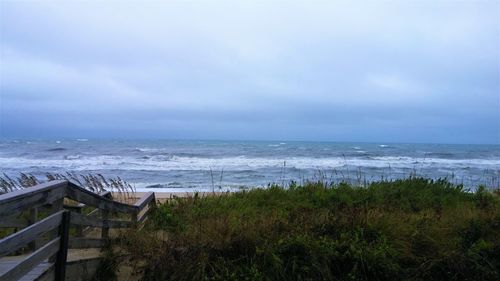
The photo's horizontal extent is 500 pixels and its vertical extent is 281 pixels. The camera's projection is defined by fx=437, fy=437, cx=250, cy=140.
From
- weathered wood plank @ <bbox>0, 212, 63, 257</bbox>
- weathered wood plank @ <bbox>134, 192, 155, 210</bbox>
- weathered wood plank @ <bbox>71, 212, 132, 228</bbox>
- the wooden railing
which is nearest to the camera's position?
weathered wood plank @ <bbox>0, 212, 63, 257</bbox>

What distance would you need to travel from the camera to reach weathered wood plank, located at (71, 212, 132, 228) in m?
4.97

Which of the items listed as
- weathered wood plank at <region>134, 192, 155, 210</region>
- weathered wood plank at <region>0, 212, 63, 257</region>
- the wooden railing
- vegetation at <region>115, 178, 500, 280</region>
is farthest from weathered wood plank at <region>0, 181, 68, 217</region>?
weathered wood plank at <region>134, 192, 155, 210</region>

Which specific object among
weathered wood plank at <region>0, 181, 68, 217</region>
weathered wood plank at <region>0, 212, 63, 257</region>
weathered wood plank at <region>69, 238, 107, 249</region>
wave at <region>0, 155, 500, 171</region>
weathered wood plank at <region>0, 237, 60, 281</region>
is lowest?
wave at <region>0, 155, 500, 171</region>

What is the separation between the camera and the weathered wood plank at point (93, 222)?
4.97 metres

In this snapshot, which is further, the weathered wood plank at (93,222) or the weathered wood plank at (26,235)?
the weathered wood plank at (93,222)

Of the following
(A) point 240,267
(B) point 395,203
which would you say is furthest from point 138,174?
(A) point 240,267

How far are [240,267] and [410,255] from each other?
2166 millimetres

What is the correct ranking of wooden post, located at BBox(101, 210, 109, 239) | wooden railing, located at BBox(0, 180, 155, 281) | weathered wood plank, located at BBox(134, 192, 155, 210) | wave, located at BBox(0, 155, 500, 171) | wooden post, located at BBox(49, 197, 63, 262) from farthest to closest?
wave, located at BBox(0, 155, 500, 171), weathered wood plank, located at BBox(134, 192, 155, 210), wooden post, located at BBox(101, 210, 109, 239), wooden post, located at BBox(49, 197, 63, 262), wooden railing, located at BBox(0, 180, 155, 281)

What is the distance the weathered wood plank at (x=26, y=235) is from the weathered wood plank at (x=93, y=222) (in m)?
0.44

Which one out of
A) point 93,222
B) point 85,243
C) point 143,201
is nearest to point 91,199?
point 93,222

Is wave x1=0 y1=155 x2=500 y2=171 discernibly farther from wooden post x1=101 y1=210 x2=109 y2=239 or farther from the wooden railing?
the wooden railing

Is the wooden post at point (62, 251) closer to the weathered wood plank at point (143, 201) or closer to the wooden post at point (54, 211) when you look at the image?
the wooden post at point (54, 211)

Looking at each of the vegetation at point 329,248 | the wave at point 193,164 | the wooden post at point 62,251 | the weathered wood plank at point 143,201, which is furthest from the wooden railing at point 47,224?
the wave at point 193,164

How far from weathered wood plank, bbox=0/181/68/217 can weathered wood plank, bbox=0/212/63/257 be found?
0.18 m
